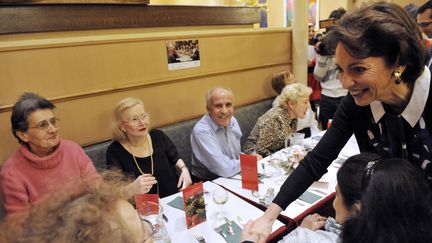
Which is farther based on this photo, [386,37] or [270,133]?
[270,133]

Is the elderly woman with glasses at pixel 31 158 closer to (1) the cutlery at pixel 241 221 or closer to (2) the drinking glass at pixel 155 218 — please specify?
(2) the drinking glass at pixel 155 218

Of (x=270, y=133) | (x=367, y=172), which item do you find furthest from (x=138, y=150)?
(x=367, y=172)

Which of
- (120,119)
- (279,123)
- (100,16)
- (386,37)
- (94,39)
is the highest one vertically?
(100,16)

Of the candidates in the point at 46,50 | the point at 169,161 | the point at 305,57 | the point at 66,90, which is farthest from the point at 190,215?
the point at 305,57

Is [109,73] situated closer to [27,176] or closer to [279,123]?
[27,176]

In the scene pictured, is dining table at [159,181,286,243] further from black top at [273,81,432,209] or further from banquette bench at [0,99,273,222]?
banquette bench at [0,99,273,222]

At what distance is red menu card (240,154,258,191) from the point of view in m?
1.85

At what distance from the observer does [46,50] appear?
2.26 m

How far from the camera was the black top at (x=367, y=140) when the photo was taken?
1.08 metres

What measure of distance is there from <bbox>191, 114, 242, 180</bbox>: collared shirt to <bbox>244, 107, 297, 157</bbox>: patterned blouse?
0.19 meters

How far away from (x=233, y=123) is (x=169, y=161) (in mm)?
744

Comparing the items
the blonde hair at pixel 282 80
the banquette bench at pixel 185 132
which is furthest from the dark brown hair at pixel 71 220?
the blonde hair at pixel 282 80

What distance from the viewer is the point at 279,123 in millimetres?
2920

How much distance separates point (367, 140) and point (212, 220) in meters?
0.90
